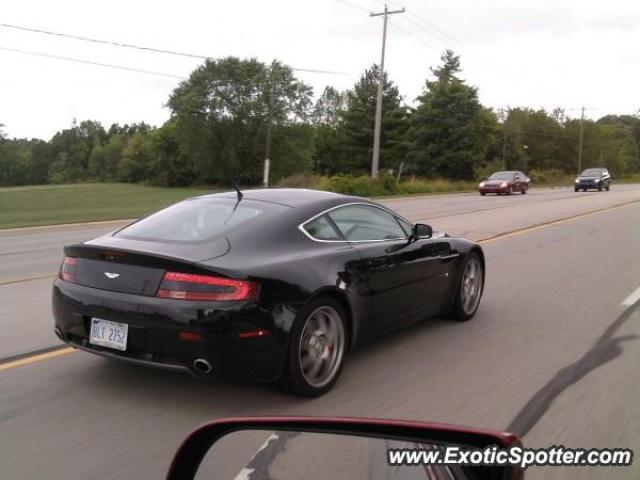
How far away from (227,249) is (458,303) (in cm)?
301

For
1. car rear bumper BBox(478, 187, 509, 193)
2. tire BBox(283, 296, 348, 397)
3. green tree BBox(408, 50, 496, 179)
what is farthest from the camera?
green tree BBox(408, 50, 496, 179)

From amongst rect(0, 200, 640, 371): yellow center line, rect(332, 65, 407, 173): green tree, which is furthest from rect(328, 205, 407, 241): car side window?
rect(332, 65, 407, 173): green tree

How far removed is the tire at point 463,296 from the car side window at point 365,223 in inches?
41.6

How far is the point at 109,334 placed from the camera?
409 cm

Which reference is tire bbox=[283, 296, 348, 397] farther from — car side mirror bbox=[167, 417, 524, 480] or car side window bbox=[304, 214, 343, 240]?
car side mirror bbox=[167, 417, 524, 480]

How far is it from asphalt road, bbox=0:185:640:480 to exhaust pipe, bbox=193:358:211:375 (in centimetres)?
32

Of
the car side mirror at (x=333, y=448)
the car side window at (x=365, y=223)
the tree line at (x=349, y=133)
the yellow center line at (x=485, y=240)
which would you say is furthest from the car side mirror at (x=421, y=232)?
the tree line at (x=349, y=133)

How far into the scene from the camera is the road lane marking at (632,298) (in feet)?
24.4

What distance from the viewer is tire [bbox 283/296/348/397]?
411 cm

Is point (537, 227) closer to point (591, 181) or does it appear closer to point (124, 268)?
point (124, 268)

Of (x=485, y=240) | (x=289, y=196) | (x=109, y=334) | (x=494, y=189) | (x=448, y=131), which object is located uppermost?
(x=448, y=131)

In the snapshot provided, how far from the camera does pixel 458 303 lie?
634 centimetres

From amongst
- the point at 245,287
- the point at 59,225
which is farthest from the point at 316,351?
the point at 59,225

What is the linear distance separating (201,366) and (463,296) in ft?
11.2
